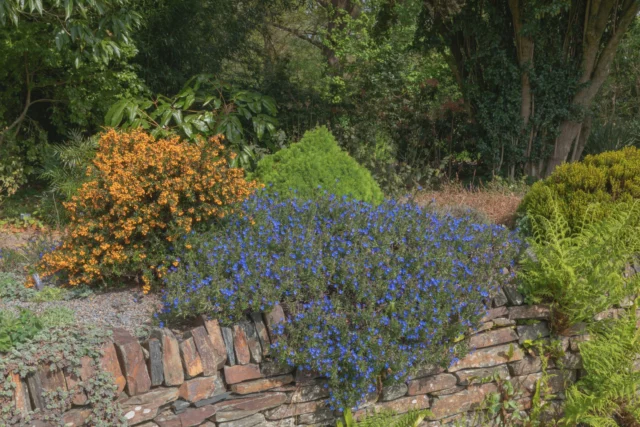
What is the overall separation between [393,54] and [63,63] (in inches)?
165

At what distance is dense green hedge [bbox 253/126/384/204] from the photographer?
4852 millimetres

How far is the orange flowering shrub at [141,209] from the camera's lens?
359 centimetres

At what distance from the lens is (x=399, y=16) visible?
28.9 ft

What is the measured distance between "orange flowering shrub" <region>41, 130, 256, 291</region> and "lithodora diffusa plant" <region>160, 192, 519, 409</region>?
0.20 meters

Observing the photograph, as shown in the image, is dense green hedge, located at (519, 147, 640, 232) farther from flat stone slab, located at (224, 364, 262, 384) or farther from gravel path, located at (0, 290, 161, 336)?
gravel path, located at (0, 290, 161, 336)

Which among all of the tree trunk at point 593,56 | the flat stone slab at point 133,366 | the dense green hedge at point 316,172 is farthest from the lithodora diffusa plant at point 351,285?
the tree trunk at point 593,56

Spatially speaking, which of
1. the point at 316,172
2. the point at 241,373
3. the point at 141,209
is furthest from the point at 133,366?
the point at 316,172

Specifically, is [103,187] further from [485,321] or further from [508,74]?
[508,74]

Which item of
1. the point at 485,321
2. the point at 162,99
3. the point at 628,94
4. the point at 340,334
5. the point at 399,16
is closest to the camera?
the point at 340,334

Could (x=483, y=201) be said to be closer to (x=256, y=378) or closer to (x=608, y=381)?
(x=608, y=381)

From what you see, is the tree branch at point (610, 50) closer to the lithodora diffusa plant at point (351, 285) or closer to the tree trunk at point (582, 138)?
the tree trunk at point (582, 138)

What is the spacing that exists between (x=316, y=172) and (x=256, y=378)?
2.19 meters

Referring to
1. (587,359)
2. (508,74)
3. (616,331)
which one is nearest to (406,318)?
(587,359)

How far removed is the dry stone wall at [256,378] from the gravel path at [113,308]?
24 cm
